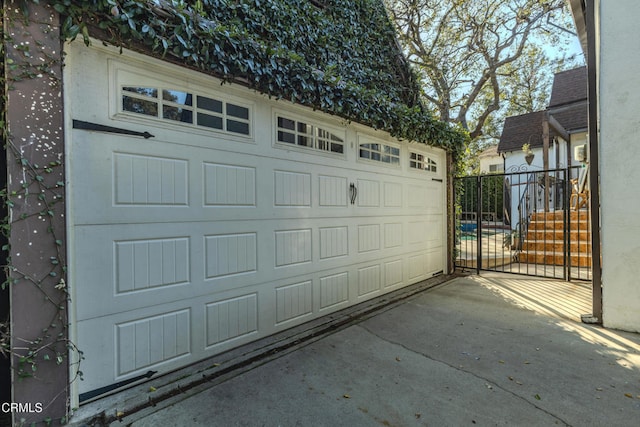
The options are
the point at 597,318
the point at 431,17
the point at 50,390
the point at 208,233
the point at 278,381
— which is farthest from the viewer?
the point at 431,17

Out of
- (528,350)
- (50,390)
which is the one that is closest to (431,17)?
(528,350)

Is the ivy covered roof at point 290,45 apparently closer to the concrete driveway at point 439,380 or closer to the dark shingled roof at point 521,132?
the concrete driveway at point 439,380

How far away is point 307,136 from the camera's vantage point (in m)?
3.47

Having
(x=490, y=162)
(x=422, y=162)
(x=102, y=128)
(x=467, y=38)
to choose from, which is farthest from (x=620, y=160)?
(x=490, y=162)

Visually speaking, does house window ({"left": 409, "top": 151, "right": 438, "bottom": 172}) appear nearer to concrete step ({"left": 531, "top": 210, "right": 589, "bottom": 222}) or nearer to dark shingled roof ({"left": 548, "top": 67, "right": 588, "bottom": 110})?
concrete step ({"left": 531, "top": 210, "right": 589, "bottom": 222})

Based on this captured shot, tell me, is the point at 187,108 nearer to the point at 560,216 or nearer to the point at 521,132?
the point at 560,216

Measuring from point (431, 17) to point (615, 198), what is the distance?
23.2ft

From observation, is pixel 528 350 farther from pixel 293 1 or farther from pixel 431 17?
pixel 431 17

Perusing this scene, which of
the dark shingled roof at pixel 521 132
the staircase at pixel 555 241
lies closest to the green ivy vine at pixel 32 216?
the staircase at pixel 555 241

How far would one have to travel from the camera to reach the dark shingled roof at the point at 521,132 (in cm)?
1252

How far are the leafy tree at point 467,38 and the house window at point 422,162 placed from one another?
3.37 metres

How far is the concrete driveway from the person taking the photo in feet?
6.36

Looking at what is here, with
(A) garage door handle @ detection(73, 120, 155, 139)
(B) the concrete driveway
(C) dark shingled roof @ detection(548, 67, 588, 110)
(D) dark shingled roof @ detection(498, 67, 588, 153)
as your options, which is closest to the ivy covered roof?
(A) garage door handle @ detection(73, 120, 155, 139)

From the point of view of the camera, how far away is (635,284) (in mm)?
3119
